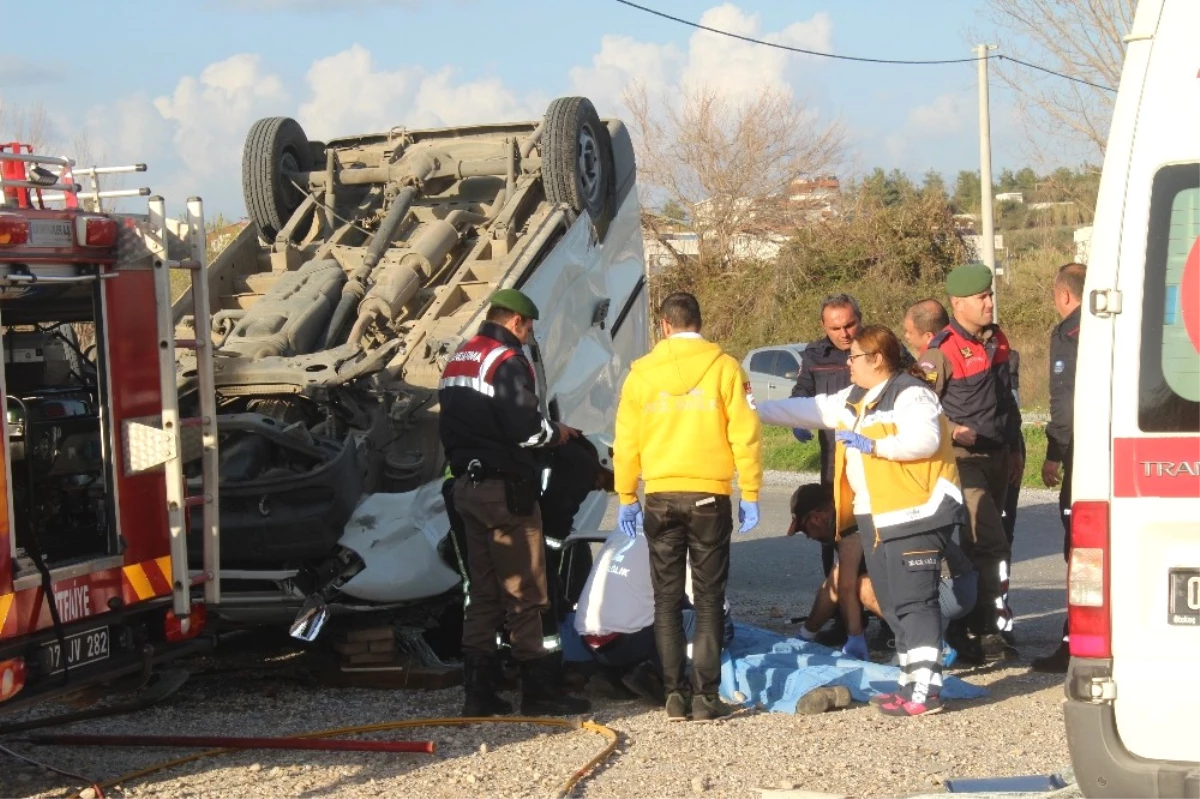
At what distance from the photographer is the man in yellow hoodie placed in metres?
6.15

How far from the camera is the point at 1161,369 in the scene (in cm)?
383

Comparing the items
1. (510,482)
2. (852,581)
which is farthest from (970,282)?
(510,482)

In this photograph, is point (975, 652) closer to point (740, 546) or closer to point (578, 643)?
point (578, 643)

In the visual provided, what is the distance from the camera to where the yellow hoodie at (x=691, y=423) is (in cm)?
614

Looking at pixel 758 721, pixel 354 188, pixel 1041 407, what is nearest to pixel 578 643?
pixel 758 721

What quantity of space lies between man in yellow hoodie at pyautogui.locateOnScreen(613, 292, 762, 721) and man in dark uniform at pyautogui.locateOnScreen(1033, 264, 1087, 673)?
6.00 ft

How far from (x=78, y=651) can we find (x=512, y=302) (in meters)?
2.32

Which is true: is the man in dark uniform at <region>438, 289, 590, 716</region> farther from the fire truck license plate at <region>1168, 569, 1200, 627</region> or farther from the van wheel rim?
the fire truck license plate at <region>1168, 569, 1200, 627</region>

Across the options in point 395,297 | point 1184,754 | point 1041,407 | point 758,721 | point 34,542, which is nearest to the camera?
point 1184,754

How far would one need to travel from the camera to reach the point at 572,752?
5.84 m

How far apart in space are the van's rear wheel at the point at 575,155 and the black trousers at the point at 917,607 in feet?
11.6

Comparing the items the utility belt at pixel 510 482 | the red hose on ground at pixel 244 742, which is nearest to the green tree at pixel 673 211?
the utility belt at pixel 510 482

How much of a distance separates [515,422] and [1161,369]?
312 centimetres

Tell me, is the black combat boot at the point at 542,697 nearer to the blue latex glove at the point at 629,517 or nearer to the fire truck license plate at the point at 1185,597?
the blue latex glove at the point at 629,517
